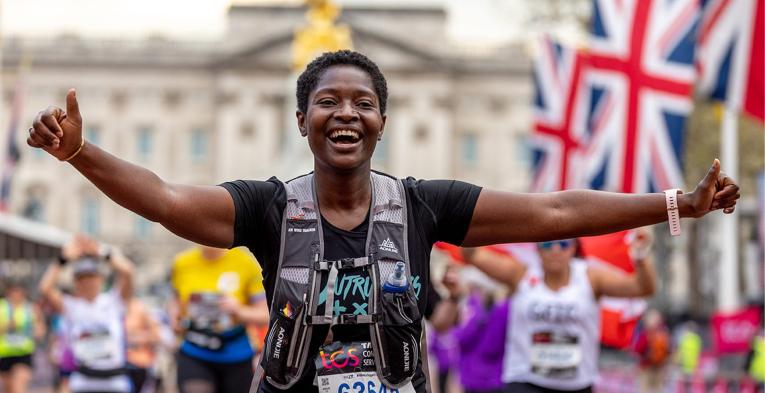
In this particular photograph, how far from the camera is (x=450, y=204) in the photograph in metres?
4.21

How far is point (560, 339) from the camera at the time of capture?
8562 millimetres

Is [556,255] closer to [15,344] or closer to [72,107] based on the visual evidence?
[72,107]

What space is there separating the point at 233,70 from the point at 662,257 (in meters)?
52.1

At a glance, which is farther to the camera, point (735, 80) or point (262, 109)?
point (262, 109)

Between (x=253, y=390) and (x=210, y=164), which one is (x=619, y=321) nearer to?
(x=253, y=390)

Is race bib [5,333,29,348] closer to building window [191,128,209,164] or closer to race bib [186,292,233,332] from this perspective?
race bib [186,292,233,332]

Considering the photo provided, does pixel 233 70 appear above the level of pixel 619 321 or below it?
above

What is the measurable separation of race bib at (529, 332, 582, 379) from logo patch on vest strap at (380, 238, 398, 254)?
4587mm

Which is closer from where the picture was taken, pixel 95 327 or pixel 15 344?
pixel 95 327

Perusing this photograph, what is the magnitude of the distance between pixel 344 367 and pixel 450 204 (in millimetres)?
571

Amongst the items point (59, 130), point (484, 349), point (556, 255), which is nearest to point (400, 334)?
point (59, 130)

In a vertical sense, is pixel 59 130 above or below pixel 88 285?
above

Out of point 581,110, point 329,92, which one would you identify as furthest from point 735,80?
point 329,92

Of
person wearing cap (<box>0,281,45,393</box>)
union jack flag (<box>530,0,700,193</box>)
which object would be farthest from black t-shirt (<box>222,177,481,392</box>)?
union jack flag (<box>530,0,700,193</box>)
